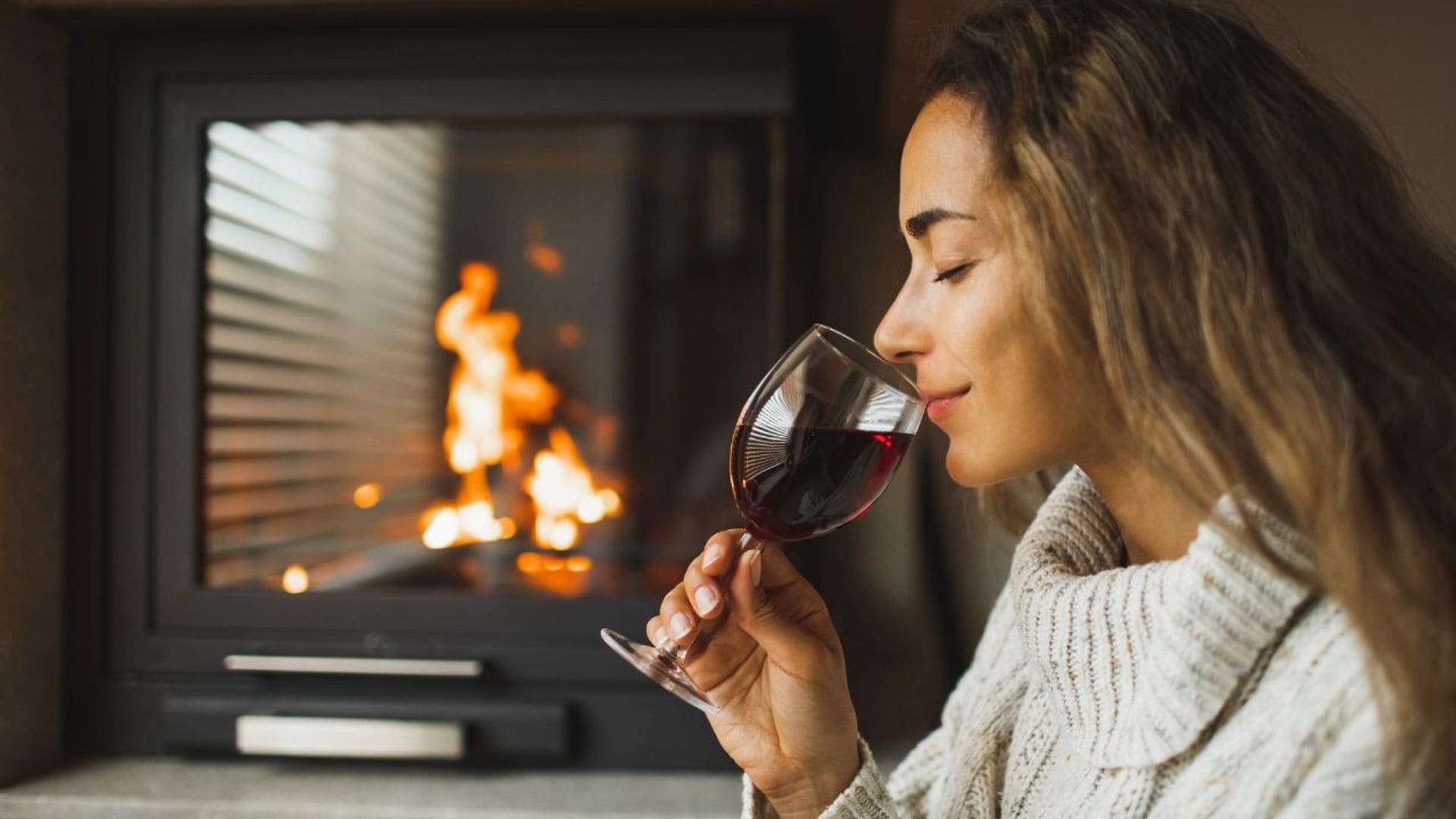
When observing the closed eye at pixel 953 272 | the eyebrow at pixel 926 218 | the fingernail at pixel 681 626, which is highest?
the eyebrow at pixel 926 218

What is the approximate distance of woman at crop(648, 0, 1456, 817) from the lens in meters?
0.69

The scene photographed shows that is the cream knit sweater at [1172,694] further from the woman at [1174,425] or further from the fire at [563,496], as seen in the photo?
the fire at [563,496]

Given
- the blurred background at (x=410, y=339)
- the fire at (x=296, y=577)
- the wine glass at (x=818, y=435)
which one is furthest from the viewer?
the fire at (x=296, y=577)

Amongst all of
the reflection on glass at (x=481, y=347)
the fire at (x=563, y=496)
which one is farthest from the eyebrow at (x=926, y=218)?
the fire at (x=563, y=496)

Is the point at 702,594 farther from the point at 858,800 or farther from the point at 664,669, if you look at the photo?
the point at 858,800

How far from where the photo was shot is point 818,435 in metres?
0.83

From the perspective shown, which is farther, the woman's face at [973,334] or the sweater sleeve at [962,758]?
the sweater sleeve at [962,758]

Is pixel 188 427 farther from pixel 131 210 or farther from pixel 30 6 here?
pixel 30 6

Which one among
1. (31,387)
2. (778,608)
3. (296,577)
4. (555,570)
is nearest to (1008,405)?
(778,608)

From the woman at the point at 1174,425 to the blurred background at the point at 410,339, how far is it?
459 millimetres

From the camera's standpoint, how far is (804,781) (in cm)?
97

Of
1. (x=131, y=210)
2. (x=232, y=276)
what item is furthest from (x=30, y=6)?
(x=232, y=276)

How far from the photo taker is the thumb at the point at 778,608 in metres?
0.90

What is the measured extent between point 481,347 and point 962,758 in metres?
0.98
